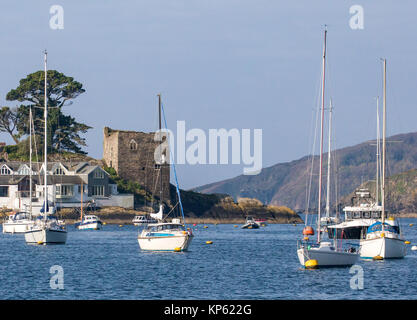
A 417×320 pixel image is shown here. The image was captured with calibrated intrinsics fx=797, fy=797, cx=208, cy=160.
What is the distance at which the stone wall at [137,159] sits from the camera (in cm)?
13175

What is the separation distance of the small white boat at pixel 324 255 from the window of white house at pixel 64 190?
280 feet

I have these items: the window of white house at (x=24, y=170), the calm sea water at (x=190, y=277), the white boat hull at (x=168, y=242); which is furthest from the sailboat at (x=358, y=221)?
the window of white house at (x=24, y=170)

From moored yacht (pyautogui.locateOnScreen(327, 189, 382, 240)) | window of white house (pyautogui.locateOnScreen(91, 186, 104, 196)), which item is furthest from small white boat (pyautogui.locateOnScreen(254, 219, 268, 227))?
moored yacht (pyautogui.locateOnScreen(327, 189, 382, 240))

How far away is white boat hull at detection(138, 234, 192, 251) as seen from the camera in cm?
5569

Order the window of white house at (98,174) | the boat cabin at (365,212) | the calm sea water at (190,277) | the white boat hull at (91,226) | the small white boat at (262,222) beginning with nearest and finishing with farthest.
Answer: the calm sea water at (190,277), the boat cabin at (365,212), the white boat hull at (91,226), the window of white house at (98,174), the small white boat at (262,222)

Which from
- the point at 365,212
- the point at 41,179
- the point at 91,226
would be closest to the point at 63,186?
the point at 41,179

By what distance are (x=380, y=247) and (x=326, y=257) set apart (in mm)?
8056

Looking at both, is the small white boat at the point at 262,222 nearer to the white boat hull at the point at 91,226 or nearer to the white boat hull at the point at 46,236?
the white boat hull at the point at 91,226

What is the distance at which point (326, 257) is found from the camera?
41.7 m

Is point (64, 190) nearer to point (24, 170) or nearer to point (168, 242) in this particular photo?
point (24, 170)

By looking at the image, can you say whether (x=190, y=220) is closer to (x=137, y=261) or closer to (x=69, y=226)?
(x=69, y=226)

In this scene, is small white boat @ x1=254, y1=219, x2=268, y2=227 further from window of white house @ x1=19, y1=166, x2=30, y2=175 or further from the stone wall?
window of white house @ x1=19, y1=166, x2=30, y2=175
